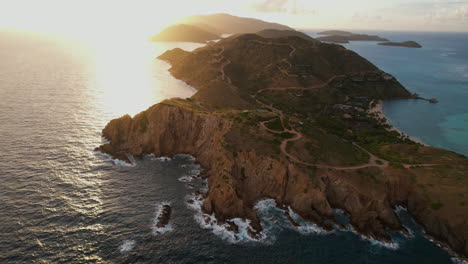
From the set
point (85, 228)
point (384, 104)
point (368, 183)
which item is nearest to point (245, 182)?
point (368, 183)

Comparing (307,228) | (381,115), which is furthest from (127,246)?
(381,115)

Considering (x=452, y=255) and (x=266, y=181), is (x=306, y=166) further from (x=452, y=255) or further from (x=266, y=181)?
(x=452, y=255)

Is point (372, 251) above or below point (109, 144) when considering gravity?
below

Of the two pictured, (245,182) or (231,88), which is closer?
(245,182)

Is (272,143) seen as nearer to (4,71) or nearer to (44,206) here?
(44,206)

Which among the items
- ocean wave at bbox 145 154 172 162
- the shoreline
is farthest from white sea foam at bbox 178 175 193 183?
the shoreline

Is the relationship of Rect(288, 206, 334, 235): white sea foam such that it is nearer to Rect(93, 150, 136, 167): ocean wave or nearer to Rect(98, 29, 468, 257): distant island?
Rect(98, 29, 468, 257): distant island
